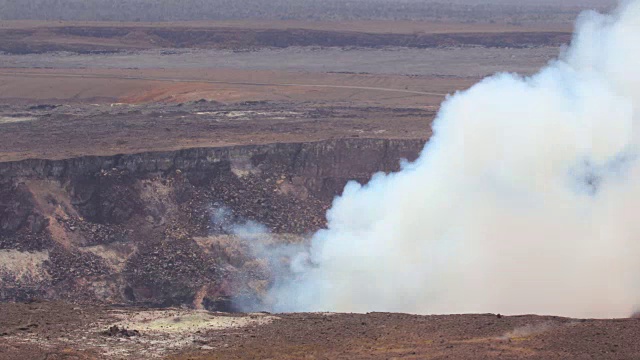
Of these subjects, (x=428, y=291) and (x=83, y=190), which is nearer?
(x=428, y=291)

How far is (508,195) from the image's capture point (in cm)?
4544

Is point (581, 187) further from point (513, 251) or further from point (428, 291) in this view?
point (428, 291)

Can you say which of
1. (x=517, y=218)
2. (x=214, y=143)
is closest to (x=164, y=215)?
(x=214, y=143)

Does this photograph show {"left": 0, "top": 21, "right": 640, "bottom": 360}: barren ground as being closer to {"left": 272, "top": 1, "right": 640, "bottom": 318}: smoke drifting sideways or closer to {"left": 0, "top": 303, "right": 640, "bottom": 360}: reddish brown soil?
{"left": 0, "top": 303, "right": 640, "bottom": 360}: reddish brown soil

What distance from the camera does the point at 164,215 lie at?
52.0 meters

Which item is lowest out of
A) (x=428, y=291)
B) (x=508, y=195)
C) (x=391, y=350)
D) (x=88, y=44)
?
(x=391, y=350)

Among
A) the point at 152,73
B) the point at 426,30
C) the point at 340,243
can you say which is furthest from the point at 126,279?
the point at 426,30

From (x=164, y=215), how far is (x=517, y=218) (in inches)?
617

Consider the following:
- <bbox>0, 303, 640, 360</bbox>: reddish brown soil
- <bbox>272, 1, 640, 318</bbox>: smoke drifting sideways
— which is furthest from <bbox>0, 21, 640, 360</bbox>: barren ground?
<bbox>272, 1, 640, 318</bbox>: smoke drifting sideways

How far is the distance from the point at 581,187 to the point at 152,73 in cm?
5033

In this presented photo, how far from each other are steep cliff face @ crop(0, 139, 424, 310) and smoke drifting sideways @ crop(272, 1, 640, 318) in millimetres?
4224

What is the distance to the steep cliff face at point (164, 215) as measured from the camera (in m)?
47.7

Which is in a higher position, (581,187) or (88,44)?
(88,44)

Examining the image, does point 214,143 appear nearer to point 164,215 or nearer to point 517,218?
point 164,215
